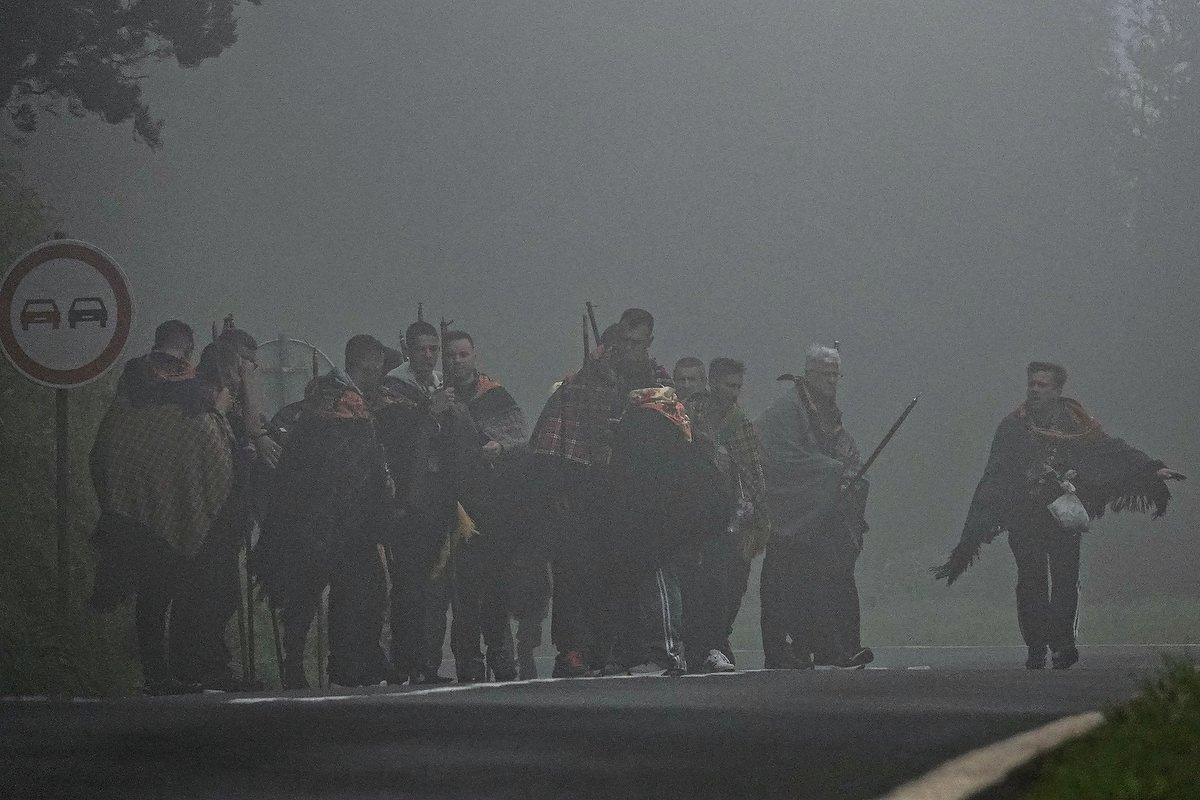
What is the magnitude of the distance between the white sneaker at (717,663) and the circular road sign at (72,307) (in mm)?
4118

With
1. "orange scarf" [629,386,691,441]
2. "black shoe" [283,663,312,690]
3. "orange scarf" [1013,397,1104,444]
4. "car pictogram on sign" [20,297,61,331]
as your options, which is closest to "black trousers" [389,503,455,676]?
"black shoe" [283,663,312,690]

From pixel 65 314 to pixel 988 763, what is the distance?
24.1 feet

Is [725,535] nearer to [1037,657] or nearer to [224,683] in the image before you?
[1037,657]

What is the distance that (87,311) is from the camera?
13414mm

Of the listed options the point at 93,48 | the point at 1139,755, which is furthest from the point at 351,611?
the point at 1139,755

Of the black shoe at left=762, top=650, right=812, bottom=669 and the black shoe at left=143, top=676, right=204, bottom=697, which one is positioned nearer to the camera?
the black shoe at left=143, top=676, right=204, bottom=697

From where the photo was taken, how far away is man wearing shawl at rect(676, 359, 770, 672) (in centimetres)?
1590

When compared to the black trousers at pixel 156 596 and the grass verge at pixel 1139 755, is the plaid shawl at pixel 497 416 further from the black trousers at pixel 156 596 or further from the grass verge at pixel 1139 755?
the grass verge at pixel 1139 755

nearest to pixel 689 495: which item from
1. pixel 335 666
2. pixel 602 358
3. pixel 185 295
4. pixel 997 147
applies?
pixel 602 358

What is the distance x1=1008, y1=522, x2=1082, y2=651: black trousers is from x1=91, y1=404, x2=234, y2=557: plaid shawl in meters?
4.97

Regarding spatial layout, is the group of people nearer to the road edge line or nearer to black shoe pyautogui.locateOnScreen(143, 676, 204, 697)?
black shoe pyautogui.locateOnScreen(143, 676, 204, 697)

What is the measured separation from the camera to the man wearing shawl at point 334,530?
14.9 m

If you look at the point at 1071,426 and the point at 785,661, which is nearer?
the point at 1071,426

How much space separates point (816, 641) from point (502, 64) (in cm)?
598
